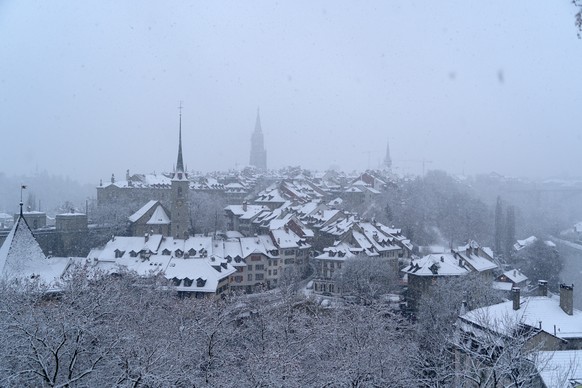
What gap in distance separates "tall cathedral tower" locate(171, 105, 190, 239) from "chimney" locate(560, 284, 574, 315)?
3462 cm

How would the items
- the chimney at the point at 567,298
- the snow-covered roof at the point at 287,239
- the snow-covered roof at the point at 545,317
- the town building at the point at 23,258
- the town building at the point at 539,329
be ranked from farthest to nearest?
1. the snow-covered roof at the point at 287,239
2. the town building at the point at 23,258
3. the chimney at the point at 567,298
4. the snow-covered roof at the point at 545,317
5. the town building at the point at 539,329

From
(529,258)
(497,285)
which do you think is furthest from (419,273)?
(529,258)

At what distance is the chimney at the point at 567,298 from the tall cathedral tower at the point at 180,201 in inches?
1363

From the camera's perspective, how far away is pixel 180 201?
4694 centimetres

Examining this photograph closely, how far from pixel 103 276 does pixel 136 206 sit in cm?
3942

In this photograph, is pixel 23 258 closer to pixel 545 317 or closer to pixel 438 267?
pixel 545 317

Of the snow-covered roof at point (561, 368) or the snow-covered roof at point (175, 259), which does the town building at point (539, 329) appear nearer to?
the snow-covered roof at point (561, 368)

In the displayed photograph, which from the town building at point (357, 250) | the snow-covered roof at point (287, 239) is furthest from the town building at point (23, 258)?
the snow-covered roof at point (287, 239)

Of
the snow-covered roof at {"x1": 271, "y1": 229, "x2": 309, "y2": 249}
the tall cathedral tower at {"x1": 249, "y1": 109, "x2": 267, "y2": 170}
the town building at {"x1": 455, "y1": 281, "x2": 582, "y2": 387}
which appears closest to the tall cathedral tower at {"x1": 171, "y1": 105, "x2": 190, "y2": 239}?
the snow-covered roof at {"x1": 271, "y1": 229, "x2": 309, "y2": 249}

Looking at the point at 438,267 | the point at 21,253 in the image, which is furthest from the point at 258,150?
the point at 21,253

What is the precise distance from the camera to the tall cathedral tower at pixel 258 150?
144 meters

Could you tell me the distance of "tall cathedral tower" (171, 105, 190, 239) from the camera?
Answer: 153ft

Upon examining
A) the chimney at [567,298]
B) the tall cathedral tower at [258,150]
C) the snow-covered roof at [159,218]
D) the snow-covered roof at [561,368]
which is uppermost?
the tall cathedral tower at [258,150]

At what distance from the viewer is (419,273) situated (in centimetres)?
3331
